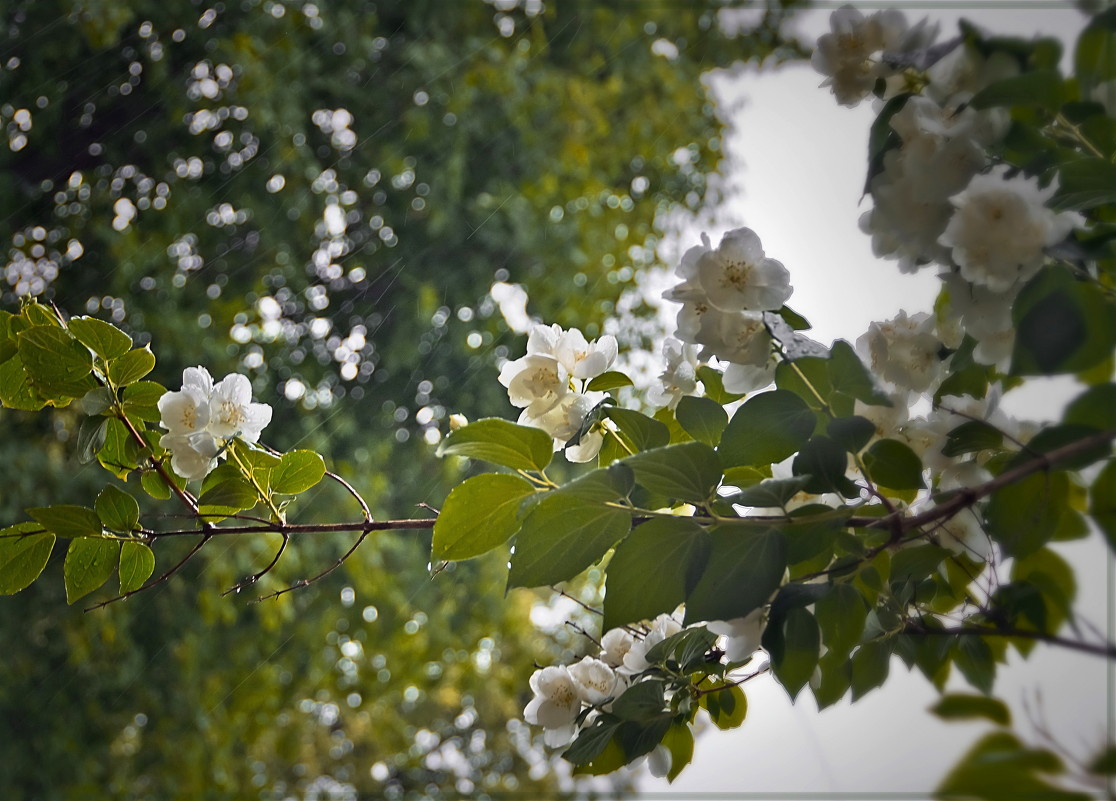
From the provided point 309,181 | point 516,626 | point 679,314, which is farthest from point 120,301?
point 679,314

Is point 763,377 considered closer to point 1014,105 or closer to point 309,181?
point 1014,105

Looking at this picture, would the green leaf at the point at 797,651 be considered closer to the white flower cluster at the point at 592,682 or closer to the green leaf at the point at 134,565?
the white flower cluster at the point at 592,682

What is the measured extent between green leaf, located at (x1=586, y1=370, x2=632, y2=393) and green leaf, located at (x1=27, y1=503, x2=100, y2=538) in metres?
0.20

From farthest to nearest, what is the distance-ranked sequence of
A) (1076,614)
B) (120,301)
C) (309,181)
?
(309,181) → (120,301) → (1076,614)

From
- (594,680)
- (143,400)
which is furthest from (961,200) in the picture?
(143,400)

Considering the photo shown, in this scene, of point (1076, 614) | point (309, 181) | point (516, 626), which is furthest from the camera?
point (516, 626)

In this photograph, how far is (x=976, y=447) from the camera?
234 millimetres

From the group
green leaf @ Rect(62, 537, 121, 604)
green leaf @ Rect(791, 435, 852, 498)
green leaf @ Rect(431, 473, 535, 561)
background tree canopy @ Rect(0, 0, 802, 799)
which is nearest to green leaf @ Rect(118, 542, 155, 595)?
green leaf @ Rect(62, 537, 121, 604)

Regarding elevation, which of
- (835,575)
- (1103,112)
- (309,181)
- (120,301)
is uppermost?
(1103,112)

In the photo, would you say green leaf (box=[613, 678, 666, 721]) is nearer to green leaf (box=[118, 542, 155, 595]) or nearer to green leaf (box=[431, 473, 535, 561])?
green leaf (box=[431, 473, 535, 561])

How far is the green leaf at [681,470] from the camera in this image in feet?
0.80

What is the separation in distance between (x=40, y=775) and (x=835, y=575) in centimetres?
192

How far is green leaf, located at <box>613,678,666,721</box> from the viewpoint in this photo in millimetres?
291

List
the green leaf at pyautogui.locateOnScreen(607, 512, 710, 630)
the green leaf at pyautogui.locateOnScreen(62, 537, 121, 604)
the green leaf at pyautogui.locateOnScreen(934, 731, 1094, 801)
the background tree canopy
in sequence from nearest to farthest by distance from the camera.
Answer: the green leaf at pyautogui.locateOnScreen(934, 731, 1094, 801) → the green leaf at pyautogui.locateOnScreen(607, 512, 710, 630) → the green leaf at pyautogui.locateOnScreen(62, 537, 121, 604) → the background tree canopy
